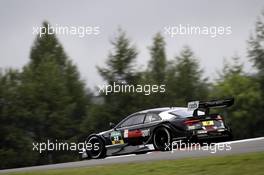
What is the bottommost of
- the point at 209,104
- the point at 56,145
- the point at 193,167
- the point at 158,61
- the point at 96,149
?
the point at 56,145

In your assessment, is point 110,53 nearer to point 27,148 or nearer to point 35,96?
point 35,96

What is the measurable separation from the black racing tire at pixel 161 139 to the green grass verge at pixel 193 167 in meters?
2.00

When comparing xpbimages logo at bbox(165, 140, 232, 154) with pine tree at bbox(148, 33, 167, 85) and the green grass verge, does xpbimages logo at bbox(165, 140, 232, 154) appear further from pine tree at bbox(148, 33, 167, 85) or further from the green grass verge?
pine tree at bbox(148, 33, 167, 85)

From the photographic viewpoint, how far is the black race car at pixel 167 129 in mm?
12617

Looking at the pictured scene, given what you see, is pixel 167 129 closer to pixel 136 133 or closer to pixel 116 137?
pixel 136 133

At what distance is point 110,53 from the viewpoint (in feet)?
169

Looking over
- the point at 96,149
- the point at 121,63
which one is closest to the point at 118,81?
the point at 121,63

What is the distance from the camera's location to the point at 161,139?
1318 centimetres

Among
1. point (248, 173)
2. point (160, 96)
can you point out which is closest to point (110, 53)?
point (160, 96)

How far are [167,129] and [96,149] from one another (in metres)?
2.62

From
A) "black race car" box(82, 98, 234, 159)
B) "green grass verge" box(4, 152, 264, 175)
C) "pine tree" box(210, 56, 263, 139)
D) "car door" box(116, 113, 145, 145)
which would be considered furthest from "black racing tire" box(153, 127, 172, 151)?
"pine tree" box(210, 56, 263, 139)

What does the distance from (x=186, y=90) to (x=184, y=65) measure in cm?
757

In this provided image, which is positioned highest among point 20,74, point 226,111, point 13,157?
point 20,74

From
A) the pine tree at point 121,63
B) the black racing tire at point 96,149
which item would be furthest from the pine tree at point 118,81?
the black racing tire at point 96,149
